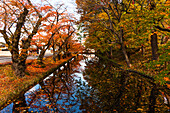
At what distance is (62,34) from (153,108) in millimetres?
21530

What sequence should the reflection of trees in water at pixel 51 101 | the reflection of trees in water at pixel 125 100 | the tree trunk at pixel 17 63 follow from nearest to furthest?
the reflection of trees in water at pixel 125 100
the reflection of trees in water at pixel 51 101
the tree trunk at pixel 17 63

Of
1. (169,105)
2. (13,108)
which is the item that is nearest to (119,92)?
(169,105)

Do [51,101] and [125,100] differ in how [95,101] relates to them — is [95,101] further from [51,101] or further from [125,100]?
[51,101]

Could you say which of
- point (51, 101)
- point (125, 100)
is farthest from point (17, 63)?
point (125, 100)

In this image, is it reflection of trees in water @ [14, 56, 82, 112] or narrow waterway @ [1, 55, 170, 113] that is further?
reflection of trees in water @ [14, 56, 82, 112]

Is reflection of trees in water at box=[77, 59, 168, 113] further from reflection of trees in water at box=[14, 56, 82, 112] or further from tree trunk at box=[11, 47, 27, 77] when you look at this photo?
tree trunk at box=[11, 47, 27, 77]

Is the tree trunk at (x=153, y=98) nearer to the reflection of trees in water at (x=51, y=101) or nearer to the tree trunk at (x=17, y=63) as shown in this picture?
the reflection of trees in water at (x=51, y=101)

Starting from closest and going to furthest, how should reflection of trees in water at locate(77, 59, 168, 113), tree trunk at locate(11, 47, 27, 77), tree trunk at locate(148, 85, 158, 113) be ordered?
1. tree trunk at locate(148, 85, 158, 113)
2. reflection of trees in water at locate(77, 59, 168, 113)
3. tree trunk at locate(11, 47, 27, 77)

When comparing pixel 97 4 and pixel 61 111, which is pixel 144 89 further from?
pixel 97 4

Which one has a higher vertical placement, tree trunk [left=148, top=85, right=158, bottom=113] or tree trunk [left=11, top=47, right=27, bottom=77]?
tree trunk [left=11, top=47, right=27, bottom=77]

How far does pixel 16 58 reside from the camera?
10.4 m

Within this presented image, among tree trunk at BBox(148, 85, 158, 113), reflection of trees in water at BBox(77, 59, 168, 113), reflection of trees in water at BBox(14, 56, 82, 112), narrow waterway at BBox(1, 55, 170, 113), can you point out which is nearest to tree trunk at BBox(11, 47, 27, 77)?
narrow waterway at BBox(1, 55, 170, 113)

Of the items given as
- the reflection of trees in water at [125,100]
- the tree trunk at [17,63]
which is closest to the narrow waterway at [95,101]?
the reflection of trees in water at [125,100]

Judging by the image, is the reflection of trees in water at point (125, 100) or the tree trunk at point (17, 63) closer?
the reflection of trees in water at point (125, 100)
